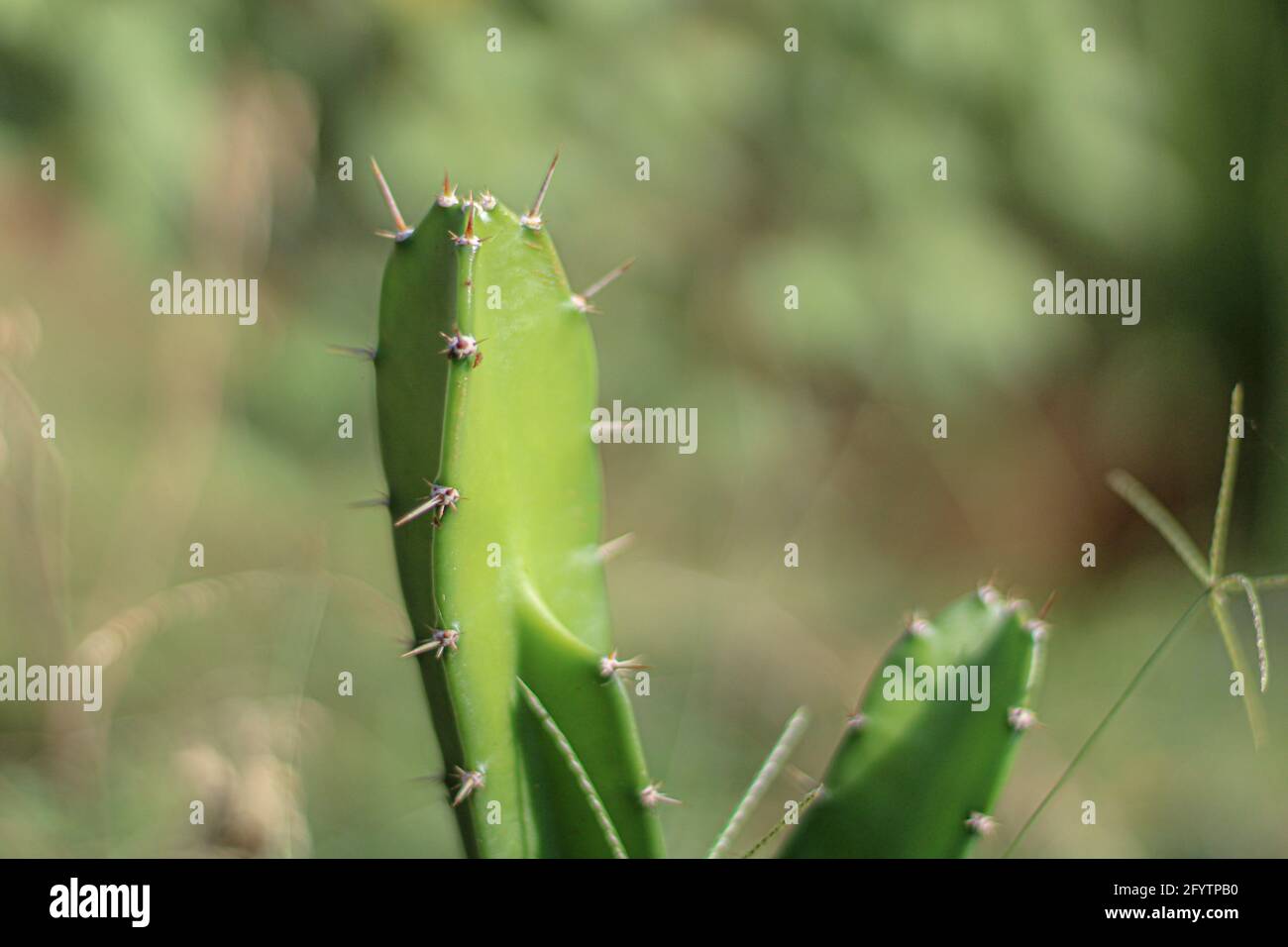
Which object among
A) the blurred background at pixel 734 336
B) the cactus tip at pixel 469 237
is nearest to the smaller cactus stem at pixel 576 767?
the cactus tip at pixel 469 237

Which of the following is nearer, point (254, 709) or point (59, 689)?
point (254, 709)

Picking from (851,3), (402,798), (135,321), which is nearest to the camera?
(402,798)

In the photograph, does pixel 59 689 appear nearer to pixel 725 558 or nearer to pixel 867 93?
pixel 725 558

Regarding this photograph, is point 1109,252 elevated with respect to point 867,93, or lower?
lower

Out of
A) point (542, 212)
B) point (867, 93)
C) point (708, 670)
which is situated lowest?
point (708, 670)

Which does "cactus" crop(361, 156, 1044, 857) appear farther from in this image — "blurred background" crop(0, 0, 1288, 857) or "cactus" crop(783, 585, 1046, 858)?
"blurred background" crop(0, 0, 1288, 857)

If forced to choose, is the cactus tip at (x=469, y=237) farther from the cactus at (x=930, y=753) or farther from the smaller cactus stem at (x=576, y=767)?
the cactus at (x=930, y=753)
